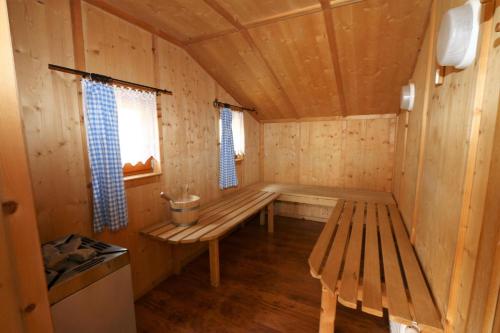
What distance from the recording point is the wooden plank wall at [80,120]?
1415 mm

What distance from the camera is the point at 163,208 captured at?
2.40 meters

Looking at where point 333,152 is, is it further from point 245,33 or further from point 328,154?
point 245,33

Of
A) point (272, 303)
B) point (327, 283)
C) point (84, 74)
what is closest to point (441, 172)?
point (327, 283)

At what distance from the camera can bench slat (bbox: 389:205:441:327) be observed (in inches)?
41.6

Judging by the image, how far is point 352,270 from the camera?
1.46 metres

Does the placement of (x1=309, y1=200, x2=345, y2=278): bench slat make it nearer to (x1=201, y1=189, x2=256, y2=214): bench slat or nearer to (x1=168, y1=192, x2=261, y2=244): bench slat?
(x1=168, y1=192, x2=261, y2=244): bench slat

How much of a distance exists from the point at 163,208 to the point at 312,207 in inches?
108

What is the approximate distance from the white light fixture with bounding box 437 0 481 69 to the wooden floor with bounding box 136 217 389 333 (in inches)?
76.3

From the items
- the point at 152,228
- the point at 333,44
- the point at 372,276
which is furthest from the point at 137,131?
the point at 372,276

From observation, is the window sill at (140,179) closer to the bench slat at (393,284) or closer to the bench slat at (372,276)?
the bench slat at (372,276)

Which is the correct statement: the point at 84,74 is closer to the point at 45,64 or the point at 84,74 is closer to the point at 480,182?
the point at 45,64

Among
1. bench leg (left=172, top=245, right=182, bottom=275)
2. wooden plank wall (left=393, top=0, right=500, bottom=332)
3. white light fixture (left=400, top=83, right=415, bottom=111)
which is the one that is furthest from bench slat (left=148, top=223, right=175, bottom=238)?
white light fixture (left=400, top=83, right=415, bottom=111)

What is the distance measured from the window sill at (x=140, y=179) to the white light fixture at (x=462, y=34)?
226 cm

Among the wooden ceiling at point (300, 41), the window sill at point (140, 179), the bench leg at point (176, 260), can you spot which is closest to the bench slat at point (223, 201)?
the bench leg at point (176, 260)
